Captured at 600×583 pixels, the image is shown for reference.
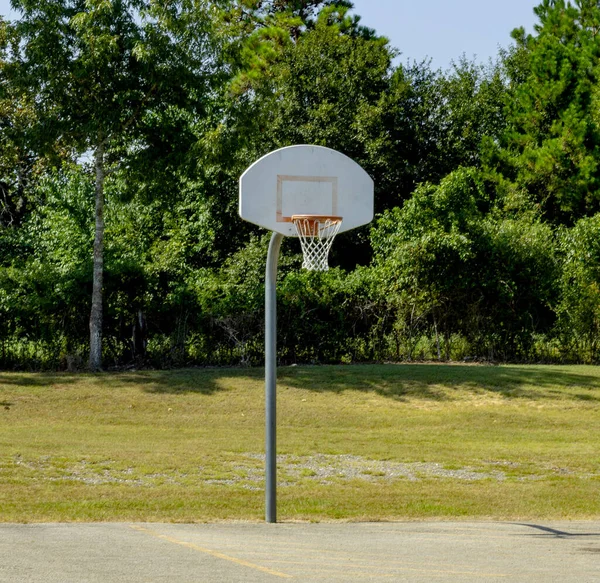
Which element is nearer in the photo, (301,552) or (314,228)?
(301,552)

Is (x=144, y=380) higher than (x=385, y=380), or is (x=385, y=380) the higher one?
(x=385, y=380)

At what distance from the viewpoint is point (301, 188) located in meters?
10.8

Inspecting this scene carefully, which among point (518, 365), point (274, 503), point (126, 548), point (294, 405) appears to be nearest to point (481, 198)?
point (518, 365)

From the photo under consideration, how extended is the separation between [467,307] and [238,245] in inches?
372

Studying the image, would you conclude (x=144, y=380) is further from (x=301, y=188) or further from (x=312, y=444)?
(x=301, y=188)

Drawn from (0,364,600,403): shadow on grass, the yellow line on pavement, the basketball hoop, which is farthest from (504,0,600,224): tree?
the yellow line on pavement

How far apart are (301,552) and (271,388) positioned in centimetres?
252

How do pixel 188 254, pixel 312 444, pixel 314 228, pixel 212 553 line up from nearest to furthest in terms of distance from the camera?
pixel 212 553 → pixel 314 228 → pixel 312 444 → pixel 188 254

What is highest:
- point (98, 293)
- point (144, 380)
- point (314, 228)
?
point (314, 228)

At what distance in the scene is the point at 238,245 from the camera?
32625mm

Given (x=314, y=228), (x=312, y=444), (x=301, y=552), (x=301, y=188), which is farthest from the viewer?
(x=312, y=444)

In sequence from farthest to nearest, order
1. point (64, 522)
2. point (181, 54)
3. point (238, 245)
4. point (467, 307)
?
point (238, 245) → point (467, 307) → point (181, 54) → point (64, 522)

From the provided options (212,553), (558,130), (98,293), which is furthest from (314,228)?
(558,130)

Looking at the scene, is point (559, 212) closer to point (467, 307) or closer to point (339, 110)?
point (339, 110)
